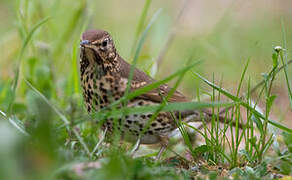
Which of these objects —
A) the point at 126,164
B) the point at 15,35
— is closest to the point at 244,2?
the point at 15,35

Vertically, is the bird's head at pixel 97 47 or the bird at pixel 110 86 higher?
the bird's head at pixel 97 47

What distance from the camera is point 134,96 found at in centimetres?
305

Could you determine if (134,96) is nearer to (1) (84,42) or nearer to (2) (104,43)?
(1) (84,42)

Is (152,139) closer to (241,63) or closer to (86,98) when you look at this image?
(86,98)

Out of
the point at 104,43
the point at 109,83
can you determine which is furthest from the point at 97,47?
the point at 109,83

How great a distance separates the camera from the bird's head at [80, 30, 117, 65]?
152 inches

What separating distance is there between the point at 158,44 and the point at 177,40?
2.03 metres

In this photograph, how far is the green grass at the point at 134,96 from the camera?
97.9 inches

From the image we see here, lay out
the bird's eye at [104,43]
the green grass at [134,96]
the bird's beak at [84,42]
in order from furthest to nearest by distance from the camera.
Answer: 1. the bird's eye at [104,43]
2. the bird's beak at [84,42]
3. the green grass at [134,96]

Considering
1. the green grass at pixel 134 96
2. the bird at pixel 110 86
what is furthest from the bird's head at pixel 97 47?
the green grass at pixel 134 96

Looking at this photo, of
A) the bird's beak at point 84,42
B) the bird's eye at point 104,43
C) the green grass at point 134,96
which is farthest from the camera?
the bird's eye at point 104,43

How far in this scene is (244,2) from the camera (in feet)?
31.2

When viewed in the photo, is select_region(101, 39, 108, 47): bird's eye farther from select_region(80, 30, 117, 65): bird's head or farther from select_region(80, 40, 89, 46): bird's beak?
select_region(80, 40, 89, 46): bird's beak

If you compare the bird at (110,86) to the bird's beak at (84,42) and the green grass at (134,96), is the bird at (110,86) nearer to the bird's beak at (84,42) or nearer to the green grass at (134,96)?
the bird's beak at (84,42)
